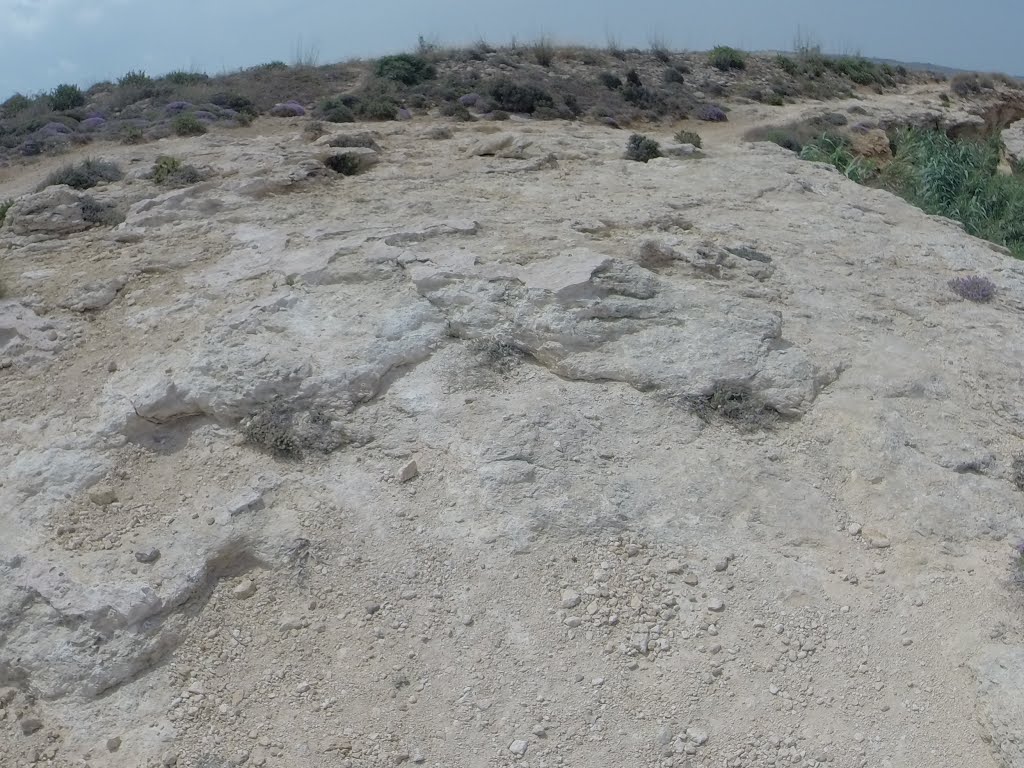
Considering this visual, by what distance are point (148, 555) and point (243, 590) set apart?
1.78ft

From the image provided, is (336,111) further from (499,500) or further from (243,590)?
(243,590)

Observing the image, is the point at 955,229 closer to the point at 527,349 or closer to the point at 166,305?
the point at 527,349

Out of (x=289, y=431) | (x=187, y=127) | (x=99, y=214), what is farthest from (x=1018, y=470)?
(x=187, y=127)

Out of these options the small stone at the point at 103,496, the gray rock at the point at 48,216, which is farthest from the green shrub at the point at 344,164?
the small stone at the point at 103,496

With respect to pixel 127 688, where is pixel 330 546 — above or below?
above

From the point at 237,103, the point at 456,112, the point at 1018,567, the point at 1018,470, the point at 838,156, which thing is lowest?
the point at 1018,567

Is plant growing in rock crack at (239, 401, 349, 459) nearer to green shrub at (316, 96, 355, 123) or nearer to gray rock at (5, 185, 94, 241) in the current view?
gray rock at (5, 185, 94, 241)

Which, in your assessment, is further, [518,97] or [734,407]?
[518,97]

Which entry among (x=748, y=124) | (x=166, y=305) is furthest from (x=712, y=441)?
(x=748, y=124)

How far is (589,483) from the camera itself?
4.98 metres

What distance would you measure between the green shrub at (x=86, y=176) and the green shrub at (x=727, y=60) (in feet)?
70.3

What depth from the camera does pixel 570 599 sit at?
14.5 feet

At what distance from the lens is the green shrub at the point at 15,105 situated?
18766 millimetres

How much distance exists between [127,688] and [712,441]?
11.7 ft
